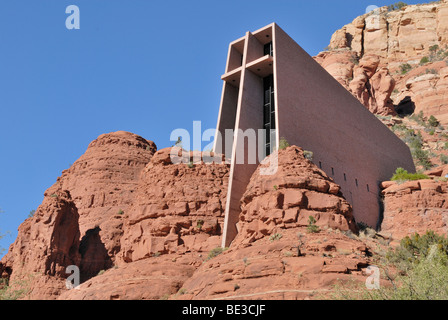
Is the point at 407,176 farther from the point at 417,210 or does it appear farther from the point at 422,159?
the point at 422,159

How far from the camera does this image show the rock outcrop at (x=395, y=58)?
5475 centimetres

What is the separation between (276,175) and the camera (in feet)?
64.2

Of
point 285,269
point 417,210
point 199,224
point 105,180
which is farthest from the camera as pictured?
point 105,180

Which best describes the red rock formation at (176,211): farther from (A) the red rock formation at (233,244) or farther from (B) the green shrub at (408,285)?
(B) the green shrub at (408,285)

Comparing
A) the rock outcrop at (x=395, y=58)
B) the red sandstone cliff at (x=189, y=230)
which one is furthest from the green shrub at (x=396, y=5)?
the red sandstone cliff at (x=189, y=230)

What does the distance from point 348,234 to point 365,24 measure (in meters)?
62.7

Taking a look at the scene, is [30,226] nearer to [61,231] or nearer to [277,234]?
[61,231]

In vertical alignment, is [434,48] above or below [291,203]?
above

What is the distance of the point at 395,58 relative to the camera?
68.2 meters

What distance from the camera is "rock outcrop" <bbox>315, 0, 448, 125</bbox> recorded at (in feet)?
180

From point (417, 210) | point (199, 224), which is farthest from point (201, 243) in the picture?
point (417, 210)
